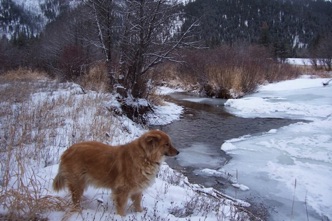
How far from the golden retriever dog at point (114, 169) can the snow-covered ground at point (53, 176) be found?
0.21 m

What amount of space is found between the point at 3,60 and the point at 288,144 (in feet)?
73.4

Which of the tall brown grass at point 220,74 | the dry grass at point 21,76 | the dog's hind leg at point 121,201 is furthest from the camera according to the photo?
the tall brown grass at point 220,74

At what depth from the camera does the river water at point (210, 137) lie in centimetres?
604

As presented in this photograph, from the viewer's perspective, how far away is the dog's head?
145 inches

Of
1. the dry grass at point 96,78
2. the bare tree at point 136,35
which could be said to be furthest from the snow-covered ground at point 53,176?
the dry grass at point 96,78

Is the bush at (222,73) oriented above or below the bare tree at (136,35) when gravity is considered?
below

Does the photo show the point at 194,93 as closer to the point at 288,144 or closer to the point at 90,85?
the point at 90,85

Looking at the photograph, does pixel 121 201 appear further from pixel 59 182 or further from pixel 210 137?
pixel 210 137

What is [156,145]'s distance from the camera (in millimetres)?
3754

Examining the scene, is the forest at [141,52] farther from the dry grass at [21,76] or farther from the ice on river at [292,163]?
the ice on river at [292,163]

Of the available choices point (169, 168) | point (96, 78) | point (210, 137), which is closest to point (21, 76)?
point (96, 78)

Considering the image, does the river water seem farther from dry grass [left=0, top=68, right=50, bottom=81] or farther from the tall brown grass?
dry grass [left=0, top=68, right=50, bottom=81]

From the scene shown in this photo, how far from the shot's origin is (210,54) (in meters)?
22.7

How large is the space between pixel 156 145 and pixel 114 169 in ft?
1.95
